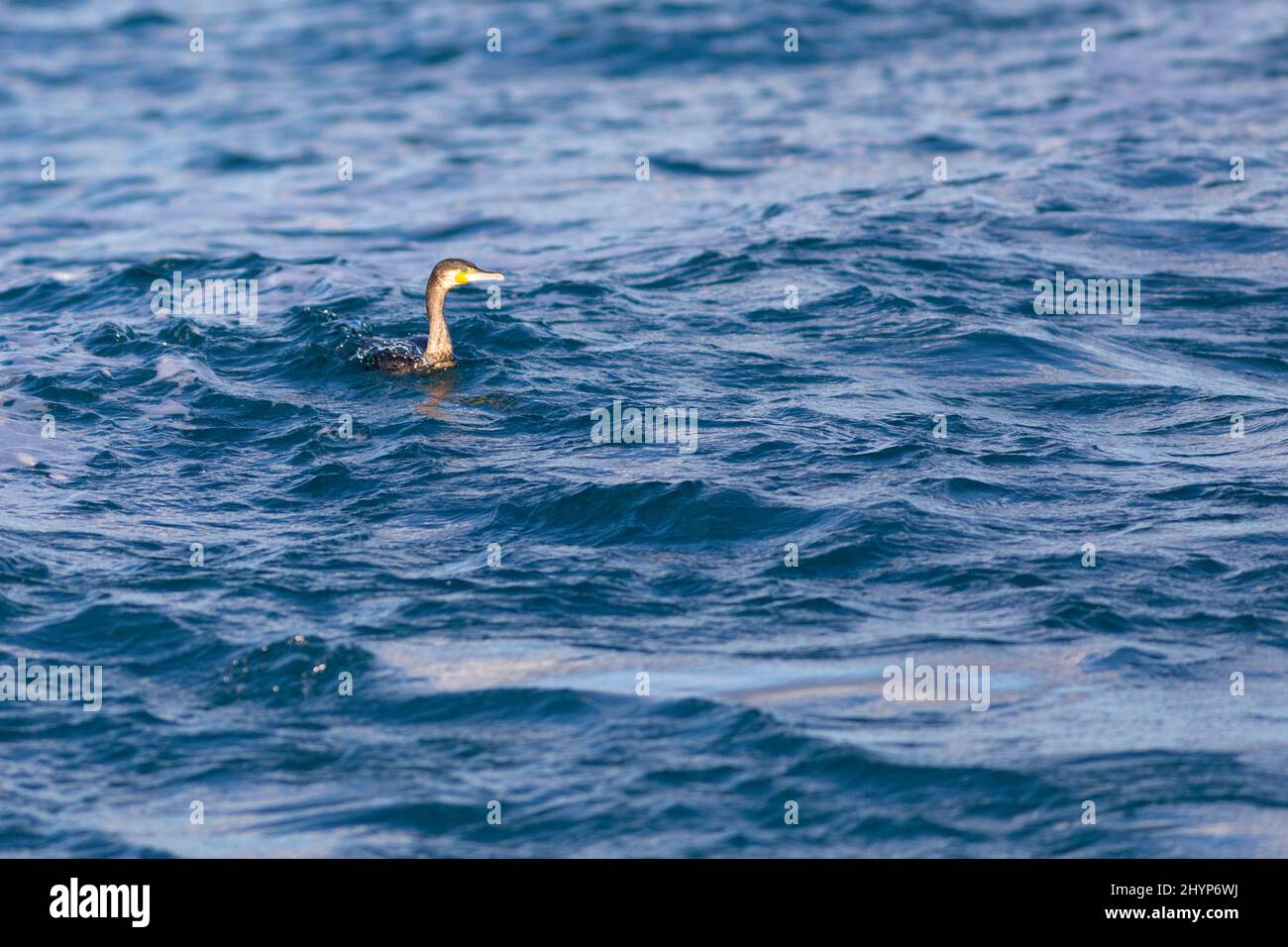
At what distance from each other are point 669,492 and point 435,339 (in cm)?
357

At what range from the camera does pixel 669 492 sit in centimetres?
1141

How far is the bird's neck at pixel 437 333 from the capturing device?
14.1m

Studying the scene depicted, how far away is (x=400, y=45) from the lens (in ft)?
95.3

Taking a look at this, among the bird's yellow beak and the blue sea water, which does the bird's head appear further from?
the blue sea water

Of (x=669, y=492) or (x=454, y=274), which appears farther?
(x=454, y=274)

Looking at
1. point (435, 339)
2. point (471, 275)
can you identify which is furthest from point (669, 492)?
point (471, 275)

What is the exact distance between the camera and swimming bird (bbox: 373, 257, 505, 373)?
46.1 feet

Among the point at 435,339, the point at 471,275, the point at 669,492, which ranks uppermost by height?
the point at 471,275

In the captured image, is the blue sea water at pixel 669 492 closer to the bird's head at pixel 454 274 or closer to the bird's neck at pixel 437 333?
the bird's neck at pixel 437 333

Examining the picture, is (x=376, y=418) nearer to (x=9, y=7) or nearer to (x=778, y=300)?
(x=778, y=300)

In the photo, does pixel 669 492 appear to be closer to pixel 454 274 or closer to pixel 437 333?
pixel 437 333

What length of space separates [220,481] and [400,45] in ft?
61.0

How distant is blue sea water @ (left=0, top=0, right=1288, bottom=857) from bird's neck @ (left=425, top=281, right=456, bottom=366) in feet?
0.63

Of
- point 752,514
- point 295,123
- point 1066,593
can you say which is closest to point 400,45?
point 295,123
